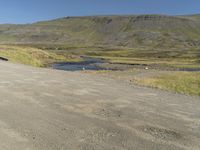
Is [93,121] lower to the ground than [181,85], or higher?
higher

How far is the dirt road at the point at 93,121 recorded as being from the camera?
11914 millimetres

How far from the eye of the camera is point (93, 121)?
1489 cm

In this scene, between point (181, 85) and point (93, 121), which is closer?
point (93, 121)

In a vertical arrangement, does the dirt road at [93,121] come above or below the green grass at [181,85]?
above

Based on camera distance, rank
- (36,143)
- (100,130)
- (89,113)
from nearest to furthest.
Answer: (36,143) → (100,130) → (89,113)

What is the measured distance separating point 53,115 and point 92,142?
421cm

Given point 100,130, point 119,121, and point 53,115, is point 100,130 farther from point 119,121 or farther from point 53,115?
point 53,115

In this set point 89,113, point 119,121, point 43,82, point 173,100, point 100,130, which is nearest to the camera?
point 100,130

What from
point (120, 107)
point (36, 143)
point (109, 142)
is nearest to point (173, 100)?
point (120, 107)

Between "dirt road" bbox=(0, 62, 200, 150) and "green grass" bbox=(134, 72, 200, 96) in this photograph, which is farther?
"green grass" bbox=(134, 72, 200, 96)

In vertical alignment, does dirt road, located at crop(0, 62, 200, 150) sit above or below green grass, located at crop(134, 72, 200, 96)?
above

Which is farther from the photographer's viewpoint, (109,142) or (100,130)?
(100,130)

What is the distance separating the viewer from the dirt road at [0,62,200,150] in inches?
469

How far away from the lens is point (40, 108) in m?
17.1
